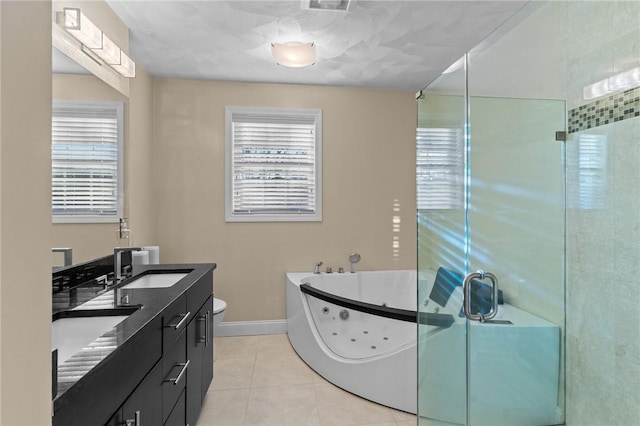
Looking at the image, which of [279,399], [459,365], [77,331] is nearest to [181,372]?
[77,331]

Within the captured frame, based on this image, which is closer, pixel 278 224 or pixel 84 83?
pixel 84 83

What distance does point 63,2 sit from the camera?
181cm

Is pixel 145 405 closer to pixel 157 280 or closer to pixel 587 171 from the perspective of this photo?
pixel 157 280

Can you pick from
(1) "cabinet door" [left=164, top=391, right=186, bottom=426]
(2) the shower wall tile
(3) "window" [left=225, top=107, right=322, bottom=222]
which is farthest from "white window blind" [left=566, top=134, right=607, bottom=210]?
(3) "window" [left=225, top=107, right=322, bottom=222]

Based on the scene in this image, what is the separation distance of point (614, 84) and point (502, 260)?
0.85 metres

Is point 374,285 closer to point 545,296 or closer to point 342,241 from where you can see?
point 342,241

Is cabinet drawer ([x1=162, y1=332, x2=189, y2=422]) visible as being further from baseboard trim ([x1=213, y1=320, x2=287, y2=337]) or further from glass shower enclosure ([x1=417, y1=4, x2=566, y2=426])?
baseboard trim ([x1=213, y1=320, x2=287, y2=337])

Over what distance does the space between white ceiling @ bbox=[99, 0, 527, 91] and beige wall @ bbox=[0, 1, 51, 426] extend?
2110 mm

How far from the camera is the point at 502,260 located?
175 centimetres

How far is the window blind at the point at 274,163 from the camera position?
144 inches

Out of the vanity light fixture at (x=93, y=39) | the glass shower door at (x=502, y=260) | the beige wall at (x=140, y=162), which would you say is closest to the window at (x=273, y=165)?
the beige wall at (x=140, y=162)

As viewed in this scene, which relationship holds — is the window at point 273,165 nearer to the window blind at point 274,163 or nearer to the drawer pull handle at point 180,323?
the window blind at point 274,163

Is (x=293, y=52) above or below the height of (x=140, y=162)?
above

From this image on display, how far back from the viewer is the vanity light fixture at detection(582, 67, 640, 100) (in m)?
1.27
